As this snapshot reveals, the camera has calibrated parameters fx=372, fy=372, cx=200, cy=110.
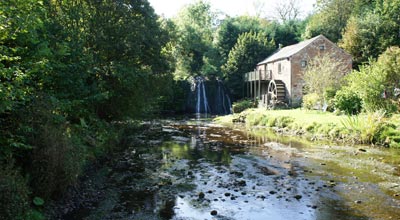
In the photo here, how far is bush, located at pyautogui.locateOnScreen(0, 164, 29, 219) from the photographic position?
19.1ft

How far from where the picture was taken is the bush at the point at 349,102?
2345 centimetres

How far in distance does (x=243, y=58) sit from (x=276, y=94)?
9.48m

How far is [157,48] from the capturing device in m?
19.4

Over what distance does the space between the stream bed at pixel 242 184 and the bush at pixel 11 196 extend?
5.64ft

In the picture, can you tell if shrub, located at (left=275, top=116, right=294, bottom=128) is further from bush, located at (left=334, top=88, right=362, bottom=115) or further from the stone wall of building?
the stone wall of building

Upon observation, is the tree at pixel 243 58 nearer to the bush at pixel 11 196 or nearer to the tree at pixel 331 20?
the tree at pixel 331 20

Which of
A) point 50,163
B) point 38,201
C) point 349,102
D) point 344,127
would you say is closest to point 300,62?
point 349,102

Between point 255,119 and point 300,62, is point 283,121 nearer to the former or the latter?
point 255,119

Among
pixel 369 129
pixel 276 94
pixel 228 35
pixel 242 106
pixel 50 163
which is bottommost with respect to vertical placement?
pixel 50 163

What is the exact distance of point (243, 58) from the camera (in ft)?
144

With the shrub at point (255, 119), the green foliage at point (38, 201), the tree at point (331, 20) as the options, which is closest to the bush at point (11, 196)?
the green foliage at point (38, 201)

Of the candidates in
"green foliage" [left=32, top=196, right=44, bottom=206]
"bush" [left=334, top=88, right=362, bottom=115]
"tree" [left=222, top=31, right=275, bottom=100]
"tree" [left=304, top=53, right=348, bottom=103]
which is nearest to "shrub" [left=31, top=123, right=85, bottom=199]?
"green foliage" [left=32, top=196, right=44, bottom=206]

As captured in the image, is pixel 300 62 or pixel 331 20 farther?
pixel 331 20

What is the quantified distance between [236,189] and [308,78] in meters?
22.7
